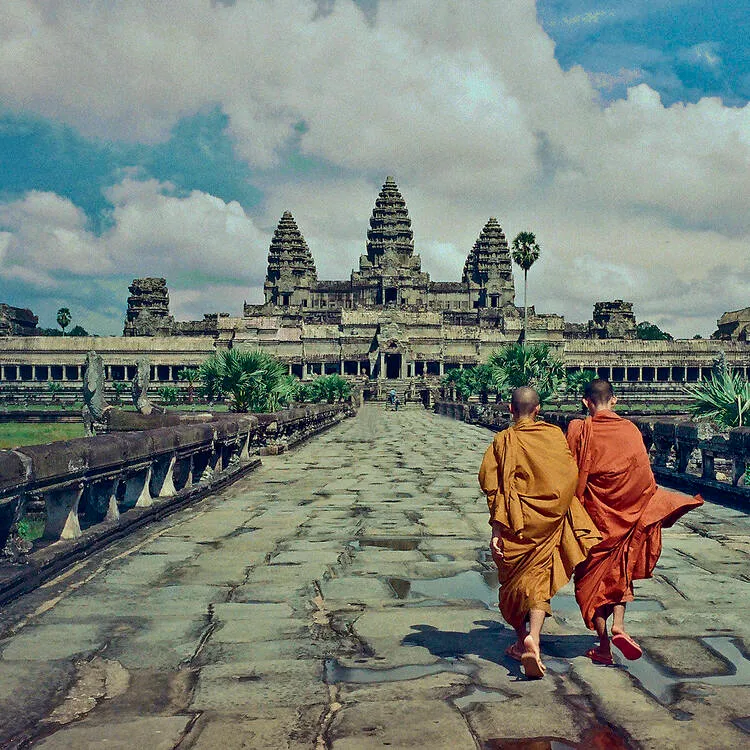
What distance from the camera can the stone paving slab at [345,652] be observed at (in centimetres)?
341

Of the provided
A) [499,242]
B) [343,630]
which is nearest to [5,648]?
[343,630]

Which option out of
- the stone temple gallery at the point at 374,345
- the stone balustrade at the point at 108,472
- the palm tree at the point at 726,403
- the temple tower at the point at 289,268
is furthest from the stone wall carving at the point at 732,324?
the stone balustrade at the point at 108,472

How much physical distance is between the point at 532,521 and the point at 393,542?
11.1ft

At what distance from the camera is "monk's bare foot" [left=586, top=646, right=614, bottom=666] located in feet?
13.8

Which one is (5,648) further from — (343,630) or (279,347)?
(279,347)

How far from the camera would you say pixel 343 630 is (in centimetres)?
479

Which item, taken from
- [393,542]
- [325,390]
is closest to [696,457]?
[393,542]

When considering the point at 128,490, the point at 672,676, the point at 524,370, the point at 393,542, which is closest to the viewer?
the point at 672,676

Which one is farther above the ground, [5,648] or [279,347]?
[279,347]

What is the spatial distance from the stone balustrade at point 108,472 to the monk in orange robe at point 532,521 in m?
3.11

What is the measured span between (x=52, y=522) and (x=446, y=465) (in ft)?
30.1

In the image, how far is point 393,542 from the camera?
7.49 m

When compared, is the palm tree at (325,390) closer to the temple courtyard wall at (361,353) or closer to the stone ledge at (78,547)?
the temple courtyard wall at (361,353)

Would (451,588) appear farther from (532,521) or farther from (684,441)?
(684,441)
